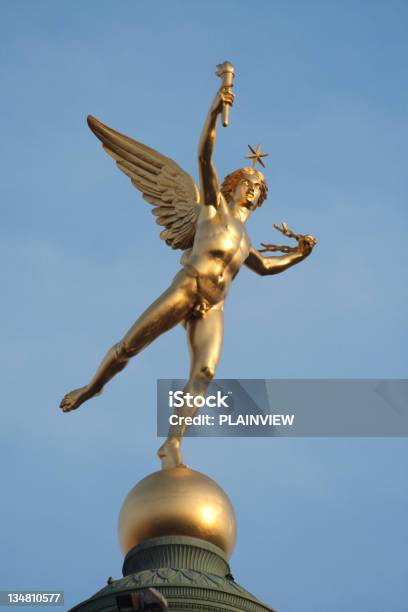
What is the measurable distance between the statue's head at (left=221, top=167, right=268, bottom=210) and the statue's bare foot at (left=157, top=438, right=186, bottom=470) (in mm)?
4391

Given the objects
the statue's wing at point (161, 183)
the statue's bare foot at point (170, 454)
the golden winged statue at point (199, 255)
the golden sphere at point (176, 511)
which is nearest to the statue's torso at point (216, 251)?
the golden winged statue at point (199, 255)

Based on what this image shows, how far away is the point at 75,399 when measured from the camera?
80.0 ft

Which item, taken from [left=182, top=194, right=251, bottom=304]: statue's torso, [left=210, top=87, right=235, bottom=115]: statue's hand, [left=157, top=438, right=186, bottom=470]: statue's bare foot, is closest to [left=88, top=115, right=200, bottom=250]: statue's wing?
[left=182, top=194, right=251, bottom=304]: statue's torso

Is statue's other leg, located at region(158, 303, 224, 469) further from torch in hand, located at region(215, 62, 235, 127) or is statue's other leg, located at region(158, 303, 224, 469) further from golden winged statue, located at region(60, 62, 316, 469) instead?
torch in hand, located at region(215, 62, 235, 127)

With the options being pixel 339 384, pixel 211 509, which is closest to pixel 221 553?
pixel 211 509

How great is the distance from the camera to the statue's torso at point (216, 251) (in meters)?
24.0

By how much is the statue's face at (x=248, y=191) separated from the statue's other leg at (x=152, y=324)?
6.62ft

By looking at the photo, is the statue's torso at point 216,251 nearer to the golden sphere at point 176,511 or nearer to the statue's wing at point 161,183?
the statue's wing at point 161,183

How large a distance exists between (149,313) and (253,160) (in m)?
3.86

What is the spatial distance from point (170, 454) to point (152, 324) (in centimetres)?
206

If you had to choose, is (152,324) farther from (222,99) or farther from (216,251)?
(222,99)

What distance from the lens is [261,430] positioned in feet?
85.3

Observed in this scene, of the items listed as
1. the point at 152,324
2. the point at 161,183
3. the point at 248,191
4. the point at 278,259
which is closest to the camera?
the point at 152,324

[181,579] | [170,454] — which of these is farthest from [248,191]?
[181,579]
